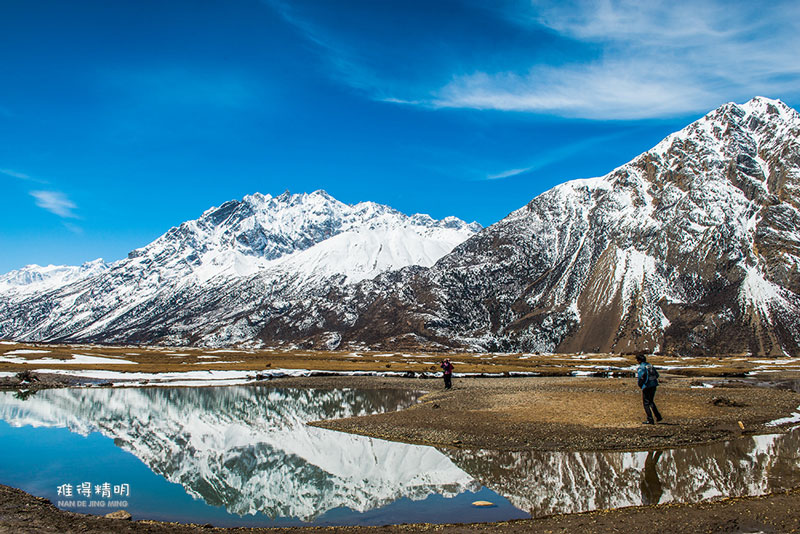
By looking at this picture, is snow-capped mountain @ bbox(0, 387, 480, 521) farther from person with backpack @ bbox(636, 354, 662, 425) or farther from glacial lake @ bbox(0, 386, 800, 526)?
person with backpack @ bbox(636, 354, 662, 425)

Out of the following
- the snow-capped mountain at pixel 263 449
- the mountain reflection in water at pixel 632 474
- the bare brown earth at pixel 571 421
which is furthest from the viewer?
the bare brown earth at pixel 571 421

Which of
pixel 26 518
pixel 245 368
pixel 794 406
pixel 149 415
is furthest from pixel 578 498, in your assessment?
pixel 245 368

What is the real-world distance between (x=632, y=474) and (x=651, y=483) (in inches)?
51.3

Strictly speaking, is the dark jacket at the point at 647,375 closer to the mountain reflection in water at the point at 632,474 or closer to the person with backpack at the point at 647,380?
the person with backpack at the point at 647,380

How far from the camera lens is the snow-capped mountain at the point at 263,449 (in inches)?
854

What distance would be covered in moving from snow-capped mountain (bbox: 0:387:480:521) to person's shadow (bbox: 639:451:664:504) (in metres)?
7.00

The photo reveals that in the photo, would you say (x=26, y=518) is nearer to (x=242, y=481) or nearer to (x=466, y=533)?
(x=242, y=481)

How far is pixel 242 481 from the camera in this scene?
24.1m

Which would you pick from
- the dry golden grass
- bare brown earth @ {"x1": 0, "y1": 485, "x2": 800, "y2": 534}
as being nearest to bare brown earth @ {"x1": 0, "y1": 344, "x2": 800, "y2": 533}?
bare brown earth @ {"x1": 0, "y1": 485, "x2": 800, "y2": 534}

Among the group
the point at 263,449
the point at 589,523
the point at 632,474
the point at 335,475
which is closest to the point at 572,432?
the point at 632,474

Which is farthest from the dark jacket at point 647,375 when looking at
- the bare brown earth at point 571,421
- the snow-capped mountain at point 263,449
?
the snow-capped mountain at point 263,449

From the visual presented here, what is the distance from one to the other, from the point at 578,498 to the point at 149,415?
38.9 m

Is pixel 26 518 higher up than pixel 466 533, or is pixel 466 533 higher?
pixel 26 518

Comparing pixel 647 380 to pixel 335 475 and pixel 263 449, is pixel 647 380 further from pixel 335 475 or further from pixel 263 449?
pixel 263 449
